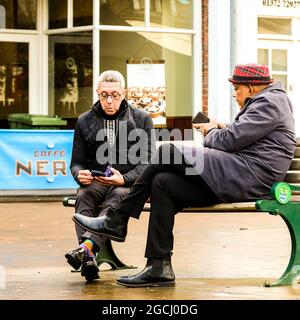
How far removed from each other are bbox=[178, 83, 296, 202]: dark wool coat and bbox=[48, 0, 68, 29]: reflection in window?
35.6ft

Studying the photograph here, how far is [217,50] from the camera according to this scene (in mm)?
17672

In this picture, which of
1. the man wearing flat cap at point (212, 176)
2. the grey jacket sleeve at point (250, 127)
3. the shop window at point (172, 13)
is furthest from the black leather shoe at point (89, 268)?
the shop window at point (172, 13)

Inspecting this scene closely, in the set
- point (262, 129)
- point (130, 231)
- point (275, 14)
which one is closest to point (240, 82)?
point (262, 129)

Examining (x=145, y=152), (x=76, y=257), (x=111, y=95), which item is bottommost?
(x=76, y=257)

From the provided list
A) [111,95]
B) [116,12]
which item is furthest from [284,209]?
[116,12]

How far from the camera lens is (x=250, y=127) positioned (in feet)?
22.5

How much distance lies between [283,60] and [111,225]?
39.6 feet

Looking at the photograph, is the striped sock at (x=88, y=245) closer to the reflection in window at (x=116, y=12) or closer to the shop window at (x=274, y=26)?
the reflection in window at (x=116, y=12)

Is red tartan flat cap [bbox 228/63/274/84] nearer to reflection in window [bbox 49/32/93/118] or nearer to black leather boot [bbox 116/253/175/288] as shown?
black leather boot [bbox 116/253/175/288]

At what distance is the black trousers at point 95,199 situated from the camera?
24.9 ft

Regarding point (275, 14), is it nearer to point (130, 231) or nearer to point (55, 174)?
point (55, 174)

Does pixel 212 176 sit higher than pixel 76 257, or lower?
higher

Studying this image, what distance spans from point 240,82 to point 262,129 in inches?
19.2

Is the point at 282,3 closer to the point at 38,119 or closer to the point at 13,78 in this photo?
the point at 13,78
